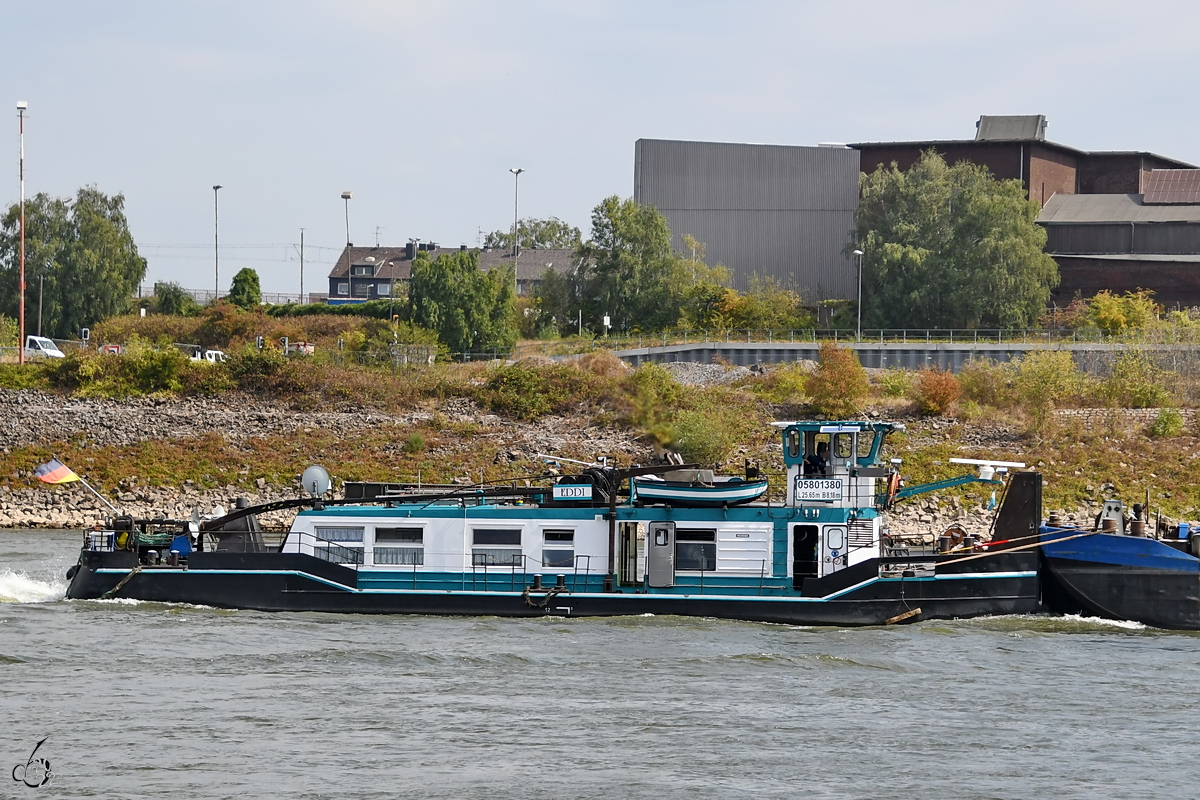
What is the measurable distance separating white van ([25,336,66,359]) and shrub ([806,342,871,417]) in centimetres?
3708

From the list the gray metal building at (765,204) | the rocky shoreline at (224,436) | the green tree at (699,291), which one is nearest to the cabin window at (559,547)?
the rocky shoreline at (224,436)

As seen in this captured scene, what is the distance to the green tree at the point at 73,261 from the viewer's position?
9019 centimetres

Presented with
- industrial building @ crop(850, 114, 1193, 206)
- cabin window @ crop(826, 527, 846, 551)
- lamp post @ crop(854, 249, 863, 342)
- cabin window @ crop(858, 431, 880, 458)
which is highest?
industrial building @ crop(850, 114, 1193, 206)

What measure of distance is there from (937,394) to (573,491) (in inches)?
1215

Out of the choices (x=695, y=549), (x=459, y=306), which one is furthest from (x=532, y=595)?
(x=459, y=306)

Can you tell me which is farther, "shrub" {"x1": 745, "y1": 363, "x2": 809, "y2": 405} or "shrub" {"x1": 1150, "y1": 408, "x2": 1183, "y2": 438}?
"shrub" {"x1": 745, "y1": 363, "x2": 809, "y2": 405}

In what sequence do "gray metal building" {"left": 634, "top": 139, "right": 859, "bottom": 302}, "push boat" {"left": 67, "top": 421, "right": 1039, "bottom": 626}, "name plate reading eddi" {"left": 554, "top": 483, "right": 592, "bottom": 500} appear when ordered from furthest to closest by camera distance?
1. "gray metal building" {"left": 634, "top": 139, "right": 859, "bottom": 302}
2. "name plate reading eddi" {"left": 554, "top": 483, "right": 592, "bottom": 500}
3. "push boat" {"left": 67, "top": 421, "right": 1039, "bottom": 626}

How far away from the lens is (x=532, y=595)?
1198 inches

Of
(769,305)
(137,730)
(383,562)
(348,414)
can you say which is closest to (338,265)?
(769,305)

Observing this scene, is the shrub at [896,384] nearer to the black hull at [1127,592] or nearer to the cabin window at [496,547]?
the black hull at [1127,592]

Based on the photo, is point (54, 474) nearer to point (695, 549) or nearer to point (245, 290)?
point (695, 549)

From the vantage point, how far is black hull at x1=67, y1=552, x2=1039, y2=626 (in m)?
29.8

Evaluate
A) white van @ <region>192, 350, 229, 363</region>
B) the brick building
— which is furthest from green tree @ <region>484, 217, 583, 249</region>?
white van @ <region>192, 350, 229, 363</region>

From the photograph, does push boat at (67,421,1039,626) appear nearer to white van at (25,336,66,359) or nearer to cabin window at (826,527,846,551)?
cabin window at (826,527,846,551)
